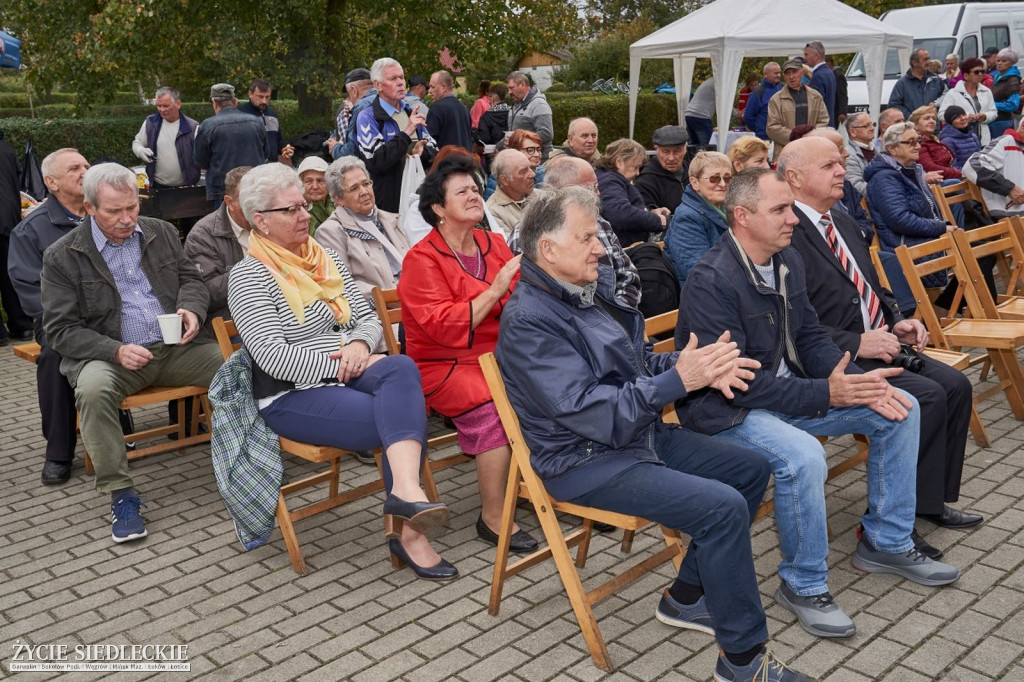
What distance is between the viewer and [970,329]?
5.45 metres

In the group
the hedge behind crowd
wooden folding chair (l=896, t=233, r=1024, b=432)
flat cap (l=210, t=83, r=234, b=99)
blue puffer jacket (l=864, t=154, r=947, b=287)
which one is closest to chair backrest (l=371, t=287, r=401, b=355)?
wooden folding chair (l=896, t=233, r=1024, b=432)

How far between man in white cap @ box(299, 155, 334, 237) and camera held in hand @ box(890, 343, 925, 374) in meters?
3.35

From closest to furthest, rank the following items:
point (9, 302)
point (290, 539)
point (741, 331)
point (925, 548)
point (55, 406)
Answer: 1. point (741, 331)
2. point (925, 548)
3. point (290, 539)
4. point (55, 406)
5. point (9, 302)

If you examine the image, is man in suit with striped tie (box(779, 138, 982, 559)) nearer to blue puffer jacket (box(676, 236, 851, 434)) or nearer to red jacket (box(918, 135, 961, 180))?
blue puffer jacket (box(676, 236, 851, 434))

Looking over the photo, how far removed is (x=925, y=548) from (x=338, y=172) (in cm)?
339

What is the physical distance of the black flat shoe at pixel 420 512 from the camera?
11.7ft

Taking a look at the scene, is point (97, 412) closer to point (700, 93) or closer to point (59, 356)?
point (59, 356)

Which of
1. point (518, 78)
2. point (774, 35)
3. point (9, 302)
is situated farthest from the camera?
point (774, 35)

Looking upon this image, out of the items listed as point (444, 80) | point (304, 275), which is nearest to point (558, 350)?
point (304, 275)

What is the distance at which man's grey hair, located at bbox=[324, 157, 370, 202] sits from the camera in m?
5.34

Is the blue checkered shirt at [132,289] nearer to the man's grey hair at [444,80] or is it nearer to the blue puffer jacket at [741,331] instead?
the blue puffer jacket at [741,331]

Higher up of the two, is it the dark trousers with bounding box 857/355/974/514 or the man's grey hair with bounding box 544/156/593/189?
the man's grey hair with bounding box 544/156/593/189

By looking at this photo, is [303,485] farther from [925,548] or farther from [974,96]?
[974,96]

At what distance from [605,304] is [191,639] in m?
1.93
